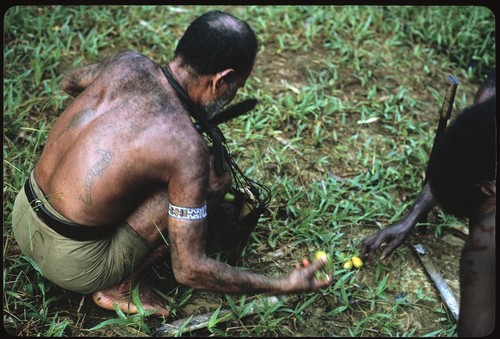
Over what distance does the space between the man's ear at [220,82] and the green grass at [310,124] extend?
1058mm

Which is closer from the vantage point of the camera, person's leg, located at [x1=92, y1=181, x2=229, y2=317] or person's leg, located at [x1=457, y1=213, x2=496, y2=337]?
person's leg, located at [x1=457, y1=213, x2=496, y2=337]

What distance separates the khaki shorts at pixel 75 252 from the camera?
2.36m

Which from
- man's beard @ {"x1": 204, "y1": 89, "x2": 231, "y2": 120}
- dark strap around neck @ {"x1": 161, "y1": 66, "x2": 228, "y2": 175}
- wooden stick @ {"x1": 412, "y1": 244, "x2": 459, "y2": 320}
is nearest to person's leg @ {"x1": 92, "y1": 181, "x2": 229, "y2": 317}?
dark strap around neck @ {"x1": 161, "y1": 66, "x2": 228, "y2": 175}

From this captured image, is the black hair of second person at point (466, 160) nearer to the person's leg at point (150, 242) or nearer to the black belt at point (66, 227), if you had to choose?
the person's leg at point (150, 242)

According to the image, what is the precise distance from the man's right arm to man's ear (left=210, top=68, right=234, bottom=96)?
2.28 feet

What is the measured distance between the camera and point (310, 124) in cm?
389

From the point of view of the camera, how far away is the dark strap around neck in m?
2.32

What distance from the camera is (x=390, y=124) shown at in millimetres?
3998

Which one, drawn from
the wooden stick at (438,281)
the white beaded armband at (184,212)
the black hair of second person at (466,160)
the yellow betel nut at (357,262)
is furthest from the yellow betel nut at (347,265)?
the white beaded armband at (184,212)

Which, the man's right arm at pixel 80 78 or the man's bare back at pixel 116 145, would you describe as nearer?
the man's bare back at pixel 116 145

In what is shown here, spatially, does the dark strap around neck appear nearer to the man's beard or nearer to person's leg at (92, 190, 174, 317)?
the man's beard

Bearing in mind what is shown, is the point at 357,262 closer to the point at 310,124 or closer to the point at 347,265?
the point at 347,265

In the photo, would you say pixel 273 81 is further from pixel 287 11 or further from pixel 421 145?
pixel 421 145

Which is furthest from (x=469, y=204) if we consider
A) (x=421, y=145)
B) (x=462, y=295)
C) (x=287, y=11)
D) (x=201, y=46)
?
(x=287, y=11)
